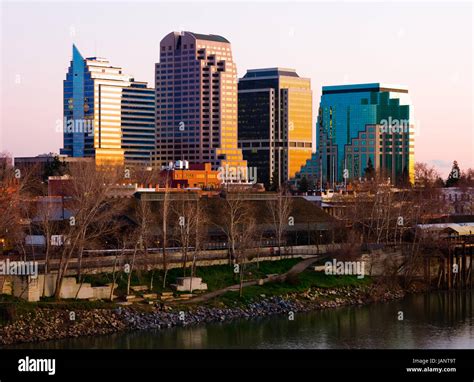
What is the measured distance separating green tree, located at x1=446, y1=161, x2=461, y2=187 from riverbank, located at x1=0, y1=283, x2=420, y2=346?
282 feet

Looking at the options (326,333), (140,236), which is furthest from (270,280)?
(326,333)

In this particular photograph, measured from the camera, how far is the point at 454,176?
14512cm

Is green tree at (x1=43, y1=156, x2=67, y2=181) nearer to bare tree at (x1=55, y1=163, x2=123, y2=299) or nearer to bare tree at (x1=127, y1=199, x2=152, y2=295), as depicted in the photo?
bare tree at (x1=55, y1=163, x2=123, y2=299)

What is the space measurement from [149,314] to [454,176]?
331ft

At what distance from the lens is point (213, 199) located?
7812cm

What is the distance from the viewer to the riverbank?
46.7 meters

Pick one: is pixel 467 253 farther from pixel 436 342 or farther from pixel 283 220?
pixel 436 342

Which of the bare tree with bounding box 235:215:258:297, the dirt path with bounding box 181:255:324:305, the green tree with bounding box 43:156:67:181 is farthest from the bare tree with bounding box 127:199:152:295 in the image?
the green tree with bounding box 43:156:67:181

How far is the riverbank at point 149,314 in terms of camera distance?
46719 mm

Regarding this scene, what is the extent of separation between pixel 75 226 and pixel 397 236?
31769 mm

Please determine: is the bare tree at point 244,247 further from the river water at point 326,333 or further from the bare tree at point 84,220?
the bare tree at point 84,220

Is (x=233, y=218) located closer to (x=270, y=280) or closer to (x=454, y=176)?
(x=270, y=280)

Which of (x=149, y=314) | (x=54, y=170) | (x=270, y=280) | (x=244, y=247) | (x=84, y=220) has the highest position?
(x=54, y=170)
